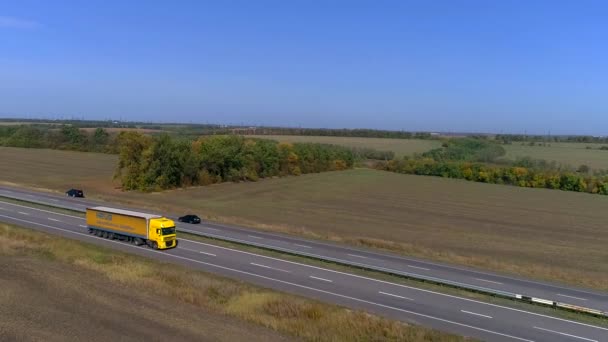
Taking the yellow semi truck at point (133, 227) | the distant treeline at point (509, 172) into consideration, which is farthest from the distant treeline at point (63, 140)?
the yellow semi truck at point (133, 227)

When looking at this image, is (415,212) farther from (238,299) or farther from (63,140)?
(63,140)

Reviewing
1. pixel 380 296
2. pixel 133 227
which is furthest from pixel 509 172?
pixel 133 227

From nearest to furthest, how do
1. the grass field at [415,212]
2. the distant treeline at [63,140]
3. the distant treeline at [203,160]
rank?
the grass field at [415,212]
the distant treeline at [203,160]
the distant treeline at [63,140]

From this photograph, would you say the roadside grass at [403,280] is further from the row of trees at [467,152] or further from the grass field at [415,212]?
the row of trees at [467,152]

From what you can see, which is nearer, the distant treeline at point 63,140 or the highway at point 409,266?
the highway at point 409,266

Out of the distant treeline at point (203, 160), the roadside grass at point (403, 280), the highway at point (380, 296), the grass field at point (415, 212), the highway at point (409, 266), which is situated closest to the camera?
the highway at point (380, 296)

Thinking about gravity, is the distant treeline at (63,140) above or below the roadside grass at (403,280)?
above

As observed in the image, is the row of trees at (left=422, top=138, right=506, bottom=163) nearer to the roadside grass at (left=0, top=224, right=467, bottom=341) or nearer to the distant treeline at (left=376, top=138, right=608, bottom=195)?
the distant treeline at (left=376, top=138, right=608, bottom=195)
